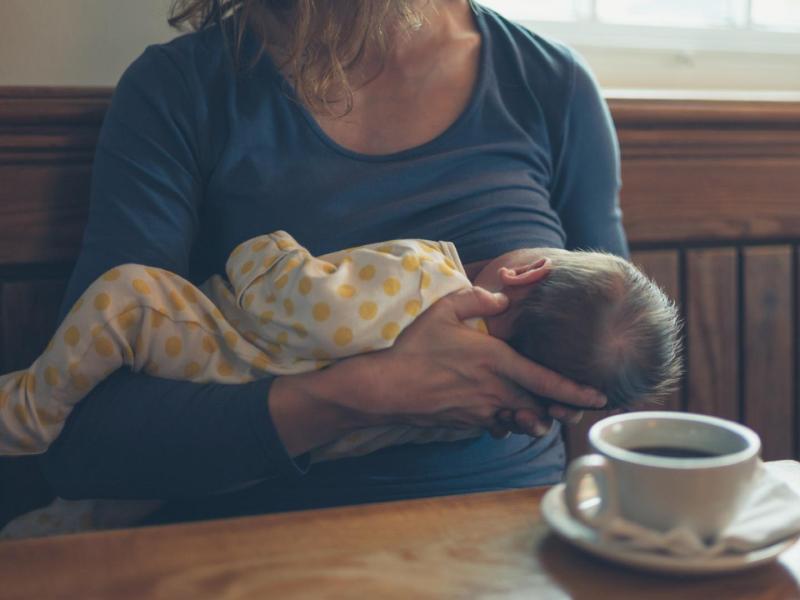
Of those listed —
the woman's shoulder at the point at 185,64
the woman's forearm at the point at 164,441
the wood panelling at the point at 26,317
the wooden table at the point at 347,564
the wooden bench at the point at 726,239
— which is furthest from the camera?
the wooden bench at the point at 726,239

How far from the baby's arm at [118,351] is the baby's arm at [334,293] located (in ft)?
0.15

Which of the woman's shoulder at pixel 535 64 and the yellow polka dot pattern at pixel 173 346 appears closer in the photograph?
the yellow polka dot pattern at pixel 173 346

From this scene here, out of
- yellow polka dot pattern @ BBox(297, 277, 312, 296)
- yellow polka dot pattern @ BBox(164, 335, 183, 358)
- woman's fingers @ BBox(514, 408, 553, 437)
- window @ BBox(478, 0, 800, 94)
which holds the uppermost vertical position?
window @ BBox(478, 0, 800, 94)

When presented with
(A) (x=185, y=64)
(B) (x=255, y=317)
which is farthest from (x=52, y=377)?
(A) (x=185, y=64)

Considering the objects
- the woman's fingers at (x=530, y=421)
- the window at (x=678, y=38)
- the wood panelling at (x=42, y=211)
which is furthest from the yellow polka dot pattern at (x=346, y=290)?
the window at (x=678, y=38)

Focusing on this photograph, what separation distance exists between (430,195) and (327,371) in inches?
11.6

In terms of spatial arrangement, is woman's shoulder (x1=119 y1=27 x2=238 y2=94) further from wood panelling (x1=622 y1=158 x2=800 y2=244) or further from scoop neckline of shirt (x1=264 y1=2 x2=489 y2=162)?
wood panelling (x1=622 y1=158 x2=800 y2=244)

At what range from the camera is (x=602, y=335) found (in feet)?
3.21

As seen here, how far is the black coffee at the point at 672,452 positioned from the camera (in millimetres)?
683

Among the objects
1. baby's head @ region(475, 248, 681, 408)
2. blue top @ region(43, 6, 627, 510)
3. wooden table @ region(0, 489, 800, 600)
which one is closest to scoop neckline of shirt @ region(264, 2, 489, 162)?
blue top @ region(43, 6, 627, 510)

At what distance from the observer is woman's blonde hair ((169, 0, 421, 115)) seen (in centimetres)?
117

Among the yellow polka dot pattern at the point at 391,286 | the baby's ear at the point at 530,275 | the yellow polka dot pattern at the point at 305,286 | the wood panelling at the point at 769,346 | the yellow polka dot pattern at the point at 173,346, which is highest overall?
Answer: the yellow polka dot pattern at the point at 305,286

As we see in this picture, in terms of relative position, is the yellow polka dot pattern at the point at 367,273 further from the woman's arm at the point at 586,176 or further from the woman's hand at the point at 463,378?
the woman's arm at the point at 586,176

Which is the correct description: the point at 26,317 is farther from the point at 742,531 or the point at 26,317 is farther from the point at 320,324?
the point at 742,531
